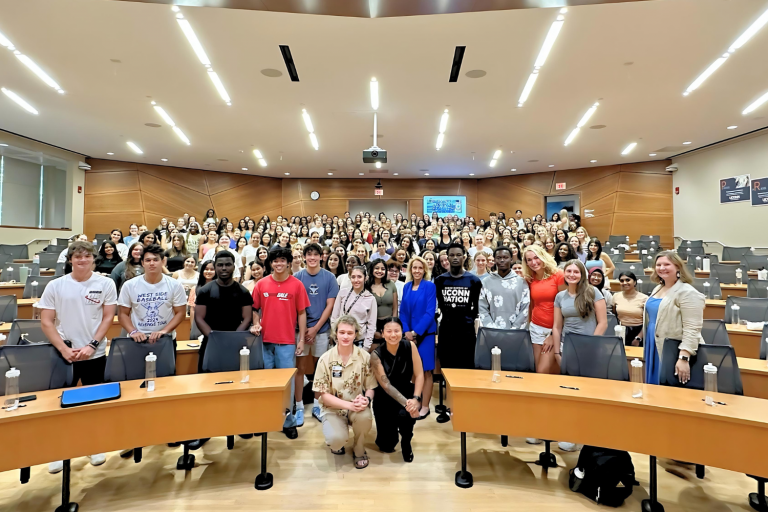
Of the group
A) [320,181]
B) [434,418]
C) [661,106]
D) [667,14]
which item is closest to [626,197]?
[661,106]

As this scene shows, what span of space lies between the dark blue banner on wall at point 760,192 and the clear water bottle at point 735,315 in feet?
24.6

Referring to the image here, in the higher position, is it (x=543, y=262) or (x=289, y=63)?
(x=289, y=63)

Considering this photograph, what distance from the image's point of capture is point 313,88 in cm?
653

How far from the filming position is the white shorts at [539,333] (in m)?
3.33

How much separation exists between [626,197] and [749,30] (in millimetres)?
9398

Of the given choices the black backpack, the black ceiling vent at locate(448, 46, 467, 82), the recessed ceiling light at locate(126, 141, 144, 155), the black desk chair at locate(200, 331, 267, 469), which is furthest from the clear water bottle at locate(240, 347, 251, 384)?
the recessed ceiling light at locate(126, 141, 144, 155)

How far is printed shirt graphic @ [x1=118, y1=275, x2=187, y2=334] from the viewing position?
9.79 ft

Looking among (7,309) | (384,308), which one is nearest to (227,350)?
(384,308)

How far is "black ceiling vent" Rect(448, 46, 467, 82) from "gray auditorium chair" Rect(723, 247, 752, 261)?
27.8 ft

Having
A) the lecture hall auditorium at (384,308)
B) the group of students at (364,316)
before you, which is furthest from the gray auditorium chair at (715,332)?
the group of students at (364,316)

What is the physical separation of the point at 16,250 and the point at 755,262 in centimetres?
1683

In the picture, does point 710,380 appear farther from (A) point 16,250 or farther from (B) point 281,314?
(A) point 16,250

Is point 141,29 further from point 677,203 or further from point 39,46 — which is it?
point 677,203

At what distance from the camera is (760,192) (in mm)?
9234
